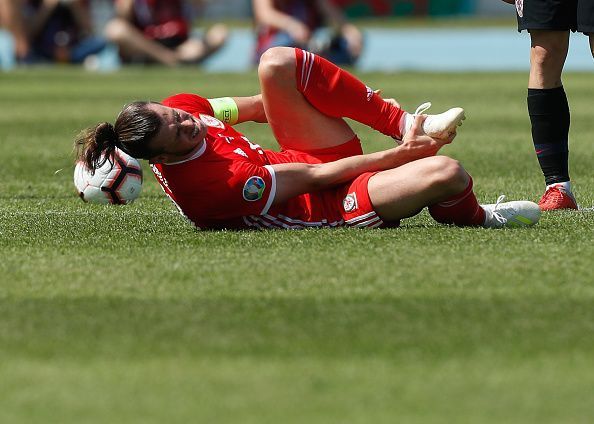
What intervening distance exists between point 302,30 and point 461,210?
1417 cm

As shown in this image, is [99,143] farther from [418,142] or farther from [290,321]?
[290,321]

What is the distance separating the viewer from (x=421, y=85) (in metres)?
15.0

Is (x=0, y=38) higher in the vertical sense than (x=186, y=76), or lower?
lower

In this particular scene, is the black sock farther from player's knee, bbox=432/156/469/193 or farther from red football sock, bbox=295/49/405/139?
player's knee, bbox=432/156/469/193

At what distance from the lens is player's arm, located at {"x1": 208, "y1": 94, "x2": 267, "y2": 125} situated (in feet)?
17.4

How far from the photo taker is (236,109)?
17.5 feet

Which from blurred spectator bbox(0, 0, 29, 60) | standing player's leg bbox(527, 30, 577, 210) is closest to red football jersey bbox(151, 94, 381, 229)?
standing player's leg bbox(527, 30, 577, 210)

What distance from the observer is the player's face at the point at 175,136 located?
464 centimetres

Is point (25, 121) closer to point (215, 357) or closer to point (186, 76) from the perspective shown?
point (186, 76)

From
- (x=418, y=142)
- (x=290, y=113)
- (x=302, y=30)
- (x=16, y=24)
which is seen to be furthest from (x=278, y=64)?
(x=16, y=24)

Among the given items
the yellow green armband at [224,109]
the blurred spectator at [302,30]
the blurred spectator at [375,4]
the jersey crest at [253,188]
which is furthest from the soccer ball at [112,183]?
the blurred spectator at [375,4]

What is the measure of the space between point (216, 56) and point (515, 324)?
21242mm

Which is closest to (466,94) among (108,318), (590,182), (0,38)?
(590,182)

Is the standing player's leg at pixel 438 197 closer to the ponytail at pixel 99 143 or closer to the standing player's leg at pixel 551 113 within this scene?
the standing player's leg at pixel 551 113
